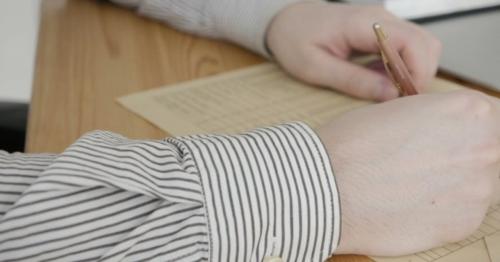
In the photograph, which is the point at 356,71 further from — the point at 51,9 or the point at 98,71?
the point at 51,9

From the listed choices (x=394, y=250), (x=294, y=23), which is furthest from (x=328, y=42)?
(x=394, y=250)

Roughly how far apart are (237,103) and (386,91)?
173 mm

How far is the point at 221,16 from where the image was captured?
0.89m

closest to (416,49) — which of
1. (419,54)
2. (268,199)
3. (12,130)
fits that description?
(419,54)

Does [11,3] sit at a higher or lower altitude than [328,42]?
lower

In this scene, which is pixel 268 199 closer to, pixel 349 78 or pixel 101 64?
pixel 349 78

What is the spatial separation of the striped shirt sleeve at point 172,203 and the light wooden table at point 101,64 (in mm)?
182

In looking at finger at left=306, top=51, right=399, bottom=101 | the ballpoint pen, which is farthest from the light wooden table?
the ballpoint pen

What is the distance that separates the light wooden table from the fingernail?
0.20 meters

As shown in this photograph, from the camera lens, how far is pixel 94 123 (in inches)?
26.5

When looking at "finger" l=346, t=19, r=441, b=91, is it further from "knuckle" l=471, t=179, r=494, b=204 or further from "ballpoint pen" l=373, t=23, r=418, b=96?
"knuckle" l=471, t=179, r=494, b=204

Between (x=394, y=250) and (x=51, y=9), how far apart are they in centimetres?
73

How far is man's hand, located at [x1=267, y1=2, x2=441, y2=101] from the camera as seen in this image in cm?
72

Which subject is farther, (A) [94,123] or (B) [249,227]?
(A) [94,123]
